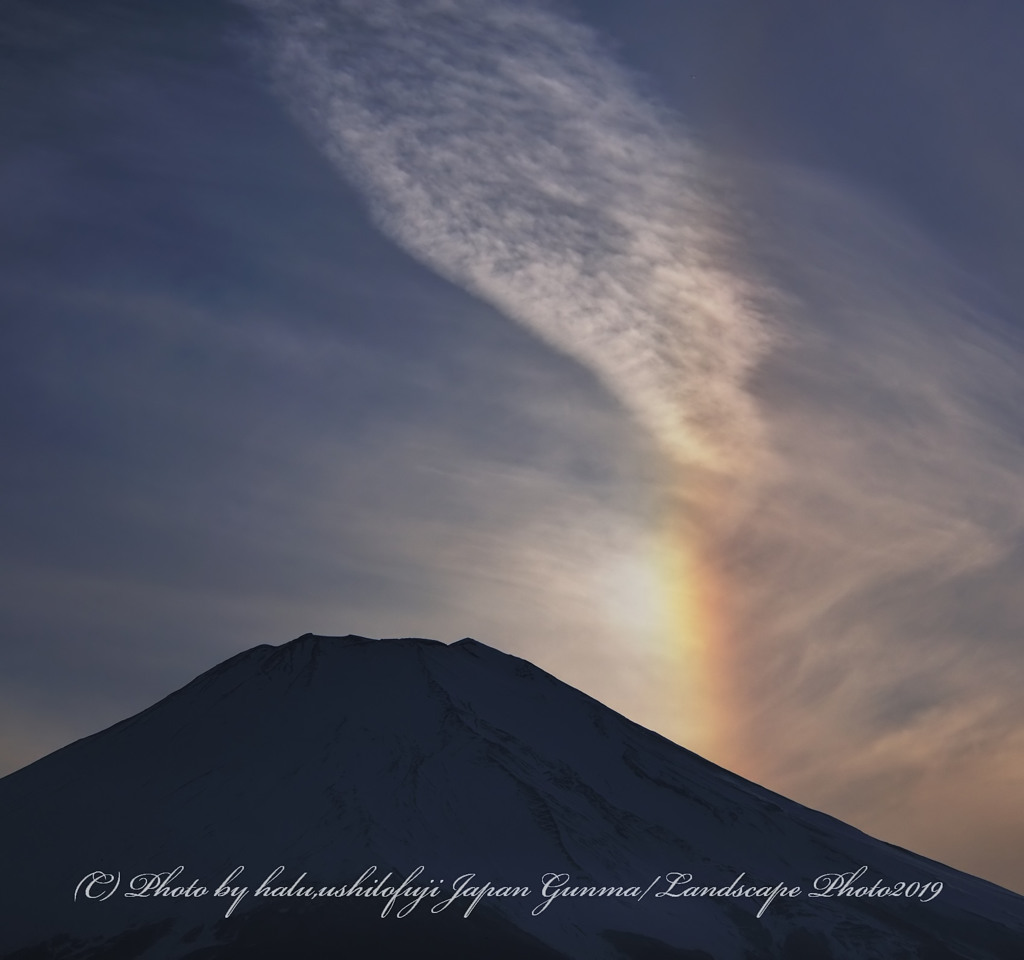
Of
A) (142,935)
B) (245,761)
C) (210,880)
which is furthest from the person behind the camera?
(245,761)

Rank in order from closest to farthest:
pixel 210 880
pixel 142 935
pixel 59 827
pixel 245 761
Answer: pixel 142 935 < pixel 210 880 < pixel 59 827 < pixel 245 761

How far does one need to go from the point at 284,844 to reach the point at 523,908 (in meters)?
34.6

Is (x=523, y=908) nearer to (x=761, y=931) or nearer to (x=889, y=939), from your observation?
(x=761, y=931)

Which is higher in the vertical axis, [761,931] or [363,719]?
[761,931]

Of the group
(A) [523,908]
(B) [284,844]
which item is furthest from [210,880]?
(A) [523,908]

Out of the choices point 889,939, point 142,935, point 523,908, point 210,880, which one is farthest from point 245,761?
point 889,939

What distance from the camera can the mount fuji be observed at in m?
145

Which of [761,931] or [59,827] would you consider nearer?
[761,931]

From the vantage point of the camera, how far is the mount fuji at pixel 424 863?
145 metres

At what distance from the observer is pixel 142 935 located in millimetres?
145500

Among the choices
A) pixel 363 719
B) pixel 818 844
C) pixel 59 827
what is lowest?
pixel 59 827

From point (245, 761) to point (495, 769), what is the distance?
1469 inches

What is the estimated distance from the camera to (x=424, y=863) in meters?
160

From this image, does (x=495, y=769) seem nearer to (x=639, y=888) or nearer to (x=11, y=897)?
(x=639, y=888)
